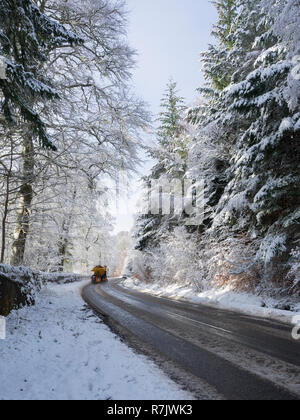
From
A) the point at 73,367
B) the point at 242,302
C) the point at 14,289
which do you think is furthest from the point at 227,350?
the point at 242,302

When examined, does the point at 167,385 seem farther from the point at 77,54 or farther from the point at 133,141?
the point at 77,54

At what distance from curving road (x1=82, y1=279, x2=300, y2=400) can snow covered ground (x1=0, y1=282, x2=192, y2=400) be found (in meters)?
0.63

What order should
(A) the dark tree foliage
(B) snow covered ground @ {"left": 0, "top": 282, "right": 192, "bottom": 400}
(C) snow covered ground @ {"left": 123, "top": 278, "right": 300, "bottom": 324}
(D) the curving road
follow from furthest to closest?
(C) snow covered ground @ {"left": 123, "top": 278, "right": 300, "bottom": 324} → (A) the dark tree foliage → (D) the curving road → (B) snow covered ground @ {"left": 0, "top": 282, "right": 192, "bottom": 400}

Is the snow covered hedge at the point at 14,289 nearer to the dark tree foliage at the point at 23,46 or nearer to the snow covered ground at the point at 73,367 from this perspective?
the snow covered ground at the point at 73,367

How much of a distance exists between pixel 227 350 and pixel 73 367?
118 inches

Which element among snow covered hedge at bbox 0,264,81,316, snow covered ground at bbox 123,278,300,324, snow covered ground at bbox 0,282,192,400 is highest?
snow covered hedge at bbox 0,264,81,316

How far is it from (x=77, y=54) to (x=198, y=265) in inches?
509

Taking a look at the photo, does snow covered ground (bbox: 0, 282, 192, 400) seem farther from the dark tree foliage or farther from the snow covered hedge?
the dark tree foliage

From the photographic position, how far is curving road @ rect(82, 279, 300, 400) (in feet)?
11.6

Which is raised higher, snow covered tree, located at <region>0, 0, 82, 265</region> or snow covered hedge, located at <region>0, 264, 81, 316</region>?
snow covered tree, located at <region>0, 0, 82, 265</region>

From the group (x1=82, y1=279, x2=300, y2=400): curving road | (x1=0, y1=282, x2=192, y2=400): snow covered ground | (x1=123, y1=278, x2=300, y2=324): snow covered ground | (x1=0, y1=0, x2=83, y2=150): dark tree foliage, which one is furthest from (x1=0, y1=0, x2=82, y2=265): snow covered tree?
(x1=123, y1=278, x2=300, y2=324): snow covered ground

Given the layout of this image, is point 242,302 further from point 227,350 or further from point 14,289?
point 14,289

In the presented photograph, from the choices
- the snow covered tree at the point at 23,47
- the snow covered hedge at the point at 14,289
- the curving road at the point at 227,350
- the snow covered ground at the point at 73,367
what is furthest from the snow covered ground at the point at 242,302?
the snow covered tree at the point at 23,47

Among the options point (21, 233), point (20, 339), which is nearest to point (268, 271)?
point (20, 339)
